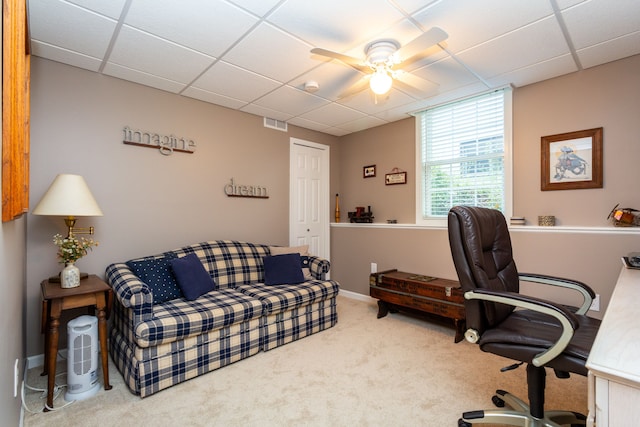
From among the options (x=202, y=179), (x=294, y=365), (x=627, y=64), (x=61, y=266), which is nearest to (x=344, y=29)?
(x=202, y=179)

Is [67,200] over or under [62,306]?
over

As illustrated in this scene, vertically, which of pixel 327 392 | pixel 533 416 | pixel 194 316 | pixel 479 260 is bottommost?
pixel 327 392

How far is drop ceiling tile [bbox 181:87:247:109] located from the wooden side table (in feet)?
6.50

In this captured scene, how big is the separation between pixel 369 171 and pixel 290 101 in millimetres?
1600

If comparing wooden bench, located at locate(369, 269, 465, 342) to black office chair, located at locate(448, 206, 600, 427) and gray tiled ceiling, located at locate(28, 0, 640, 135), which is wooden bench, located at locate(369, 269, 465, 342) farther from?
gray tiled ceiling, located at locate(28, 0, 640, 135)

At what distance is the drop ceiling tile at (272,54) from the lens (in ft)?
7.20

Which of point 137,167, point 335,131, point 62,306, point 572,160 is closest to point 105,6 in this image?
point 137,167

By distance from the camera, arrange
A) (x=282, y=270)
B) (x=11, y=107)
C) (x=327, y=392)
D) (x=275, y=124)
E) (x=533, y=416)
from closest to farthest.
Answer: (x=11, y=107), (x=533, y=416), (x=327, y=392), (x=282, y=270), (x=275, y=124)

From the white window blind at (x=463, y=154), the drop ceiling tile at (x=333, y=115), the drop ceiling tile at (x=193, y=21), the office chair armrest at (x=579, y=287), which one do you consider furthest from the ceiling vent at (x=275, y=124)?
the office chair armrest at (x=579, y=287)

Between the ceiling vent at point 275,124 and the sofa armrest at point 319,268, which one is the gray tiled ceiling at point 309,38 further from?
the sofa armrest at point 319,268

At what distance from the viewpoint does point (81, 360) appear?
6.66 ft

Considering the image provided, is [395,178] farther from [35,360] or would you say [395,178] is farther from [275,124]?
[35,360]

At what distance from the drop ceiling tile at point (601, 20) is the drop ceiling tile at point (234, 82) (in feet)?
7.41

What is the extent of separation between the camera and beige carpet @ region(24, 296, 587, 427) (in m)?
1.83
